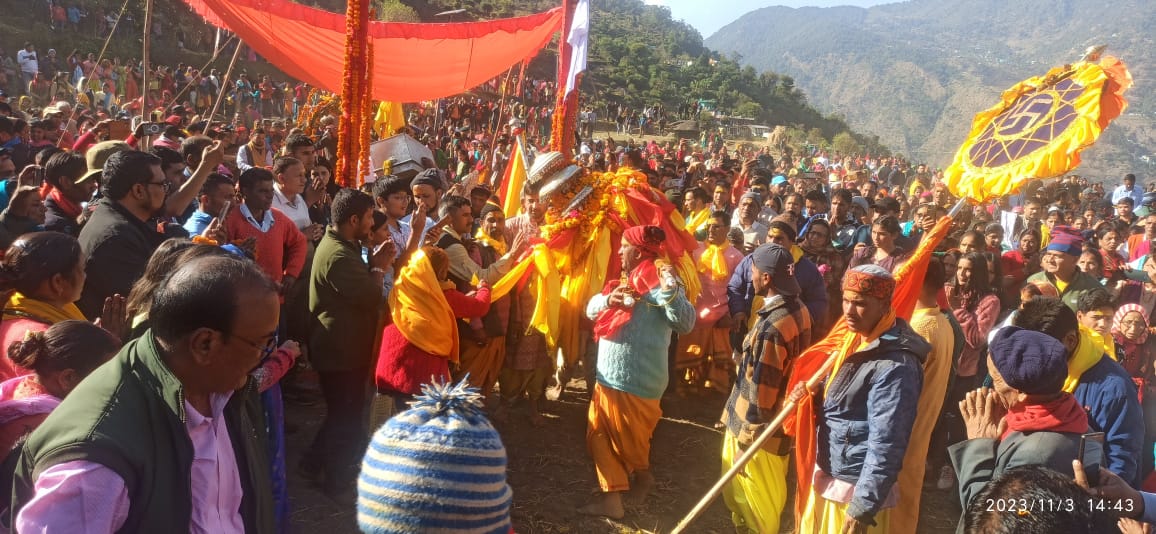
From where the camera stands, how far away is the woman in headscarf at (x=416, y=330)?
12.4 feet

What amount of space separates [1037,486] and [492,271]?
357 cm

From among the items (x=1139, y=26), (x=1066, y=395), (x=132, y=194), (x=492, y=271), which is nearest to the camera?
(x=1066, y=395)

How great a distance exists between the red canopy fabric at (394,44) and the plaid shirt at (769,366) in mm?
6206

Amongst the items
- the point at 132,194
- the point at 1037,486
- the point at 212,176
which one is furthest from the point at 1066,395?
the point at 212,176

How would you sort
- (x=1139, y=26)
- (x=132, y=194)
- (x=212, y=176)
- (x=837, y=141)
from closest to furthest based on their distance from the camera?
1. (x=132, y=194)
2. (x=212, y=176)
3. (x=837, y=141)
4. (x=1139, y=26)

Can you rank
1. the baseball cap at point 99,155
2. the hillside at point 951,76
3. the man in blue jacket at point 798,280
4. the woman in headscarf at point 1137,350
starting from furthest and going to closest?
the hillside at point 951,76
the man in blue jacket at point 798,280
the baseball cap at point 99,155
the woman in headscarf at point 1137,350

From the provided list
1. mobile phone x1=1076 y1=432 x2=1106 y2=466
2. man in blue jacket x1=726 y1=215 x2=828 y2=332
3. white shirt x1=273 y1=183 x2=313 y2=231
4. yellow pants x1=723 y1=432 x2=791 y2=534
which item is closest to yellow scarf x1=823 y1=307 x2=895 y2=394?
mobile phone x1=1076 y1=432 x2=1106 y2=466

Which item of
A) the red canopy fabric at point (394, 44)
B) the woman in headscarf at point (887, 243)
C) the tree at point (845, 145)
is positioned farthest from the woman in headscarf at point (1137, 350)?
the tree at point (845, 145)

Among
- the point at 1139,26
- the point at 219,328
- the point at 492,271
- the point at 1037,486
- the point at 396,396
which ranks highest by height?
the point at 1139,26

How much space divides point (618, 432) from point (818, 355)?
50.9 inches

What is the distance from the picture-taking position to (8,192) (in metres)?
4.97

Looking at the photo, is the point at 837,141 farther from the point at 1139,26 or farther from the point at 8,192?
the point at 1139,26

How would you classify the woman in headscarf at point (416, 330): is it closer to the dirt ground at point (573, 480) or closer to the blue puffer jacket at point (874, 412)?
the dirt ground at point (573, 480)

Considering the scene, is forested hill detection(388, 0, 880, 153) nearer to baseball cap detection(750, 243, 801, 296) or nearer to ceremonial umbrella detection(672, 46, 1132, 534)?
baseball cap detection(750, 243, 801, 296)
